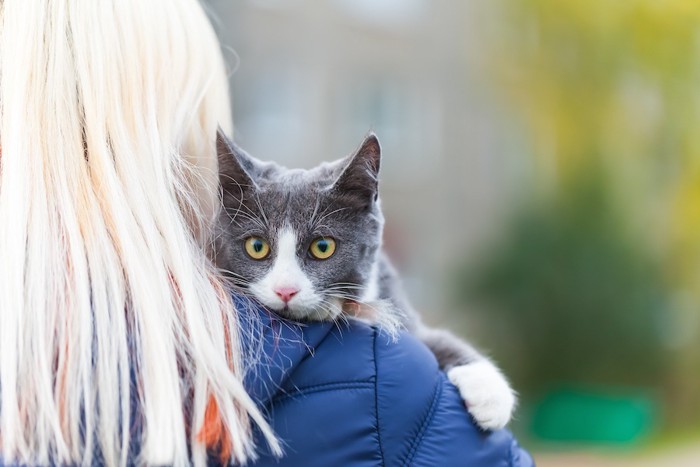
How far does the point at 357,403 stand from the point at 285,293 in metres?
0.31

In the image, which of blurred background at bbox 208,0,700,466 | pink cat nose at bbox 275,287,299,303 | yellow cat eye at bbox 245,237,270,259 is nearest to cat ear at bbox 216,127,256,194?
yellow cat eye at bbox 245,237,270,259

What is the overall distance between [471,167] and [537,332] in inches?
112

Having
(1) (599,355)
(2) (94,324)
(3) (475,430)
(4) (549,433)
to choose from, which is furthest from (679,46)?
(2) (94,324)

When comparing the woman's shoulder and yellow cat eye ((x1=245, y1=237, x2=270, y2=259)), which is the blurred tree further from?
the woman's shoulder

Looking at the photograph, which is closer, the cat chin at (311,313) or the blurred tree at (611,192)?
the cat chin at (311,313)

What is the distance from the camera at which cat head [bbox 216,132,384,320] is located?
1.36m

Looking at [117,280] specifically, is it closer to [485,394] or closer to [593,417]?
[485,394]

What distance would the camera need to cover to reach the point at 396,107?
8609 mm

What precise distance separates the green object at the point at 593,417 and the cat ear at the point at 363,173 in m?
4.95

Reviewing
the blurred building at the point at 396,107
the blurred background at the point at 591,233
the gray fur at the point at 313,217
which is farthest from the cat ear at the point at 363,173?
the blurred building at the point at 396,107

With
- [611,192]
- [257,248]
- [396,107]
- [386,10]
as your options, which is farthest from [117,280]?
[386,10]

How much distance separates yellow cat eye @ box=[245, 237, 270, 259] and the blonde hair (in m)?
0.14

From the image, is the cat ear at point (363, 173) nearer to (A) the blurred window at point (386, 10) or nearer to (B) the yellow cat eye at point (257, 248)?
(B) the yellow cat eye at point (257, 248)

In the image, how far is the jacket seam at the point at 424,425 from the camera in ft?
3.42
